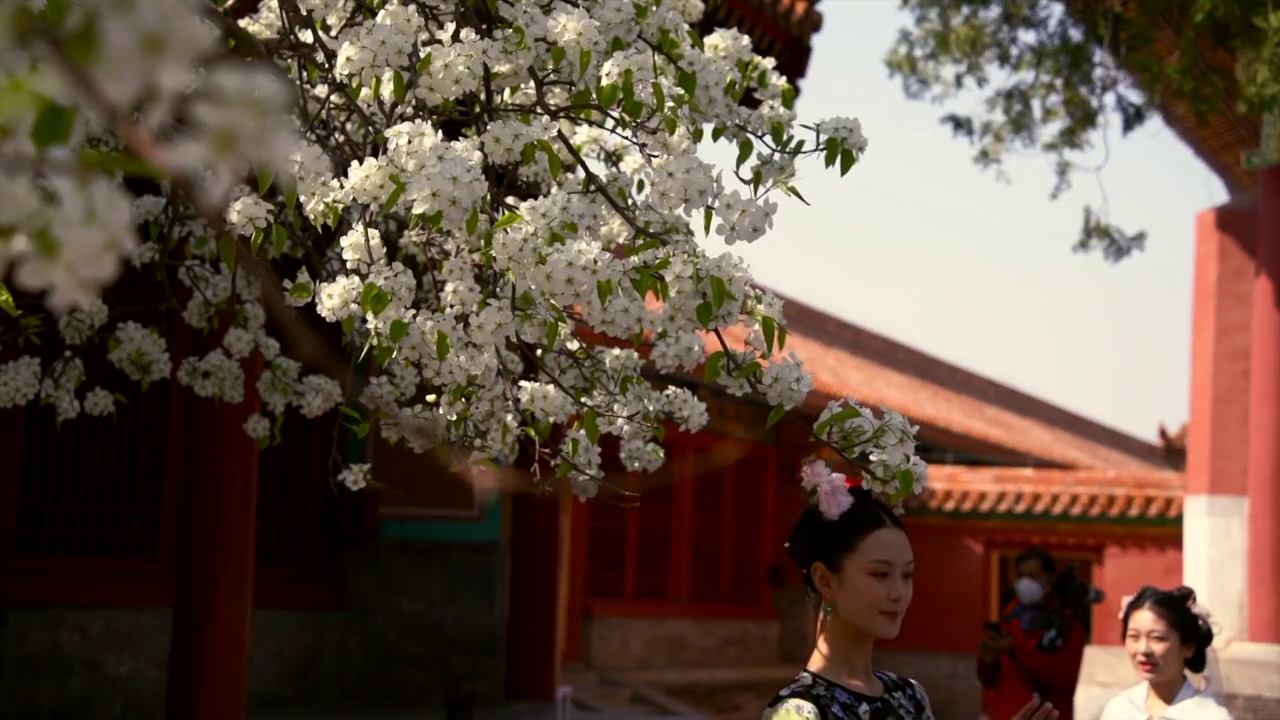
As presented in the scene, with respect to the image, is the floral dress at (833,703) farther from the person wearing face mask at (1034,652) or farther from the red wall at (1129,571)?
the red wall at (1129,571)

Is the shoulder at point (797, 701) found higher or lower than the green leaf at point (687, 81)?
lower

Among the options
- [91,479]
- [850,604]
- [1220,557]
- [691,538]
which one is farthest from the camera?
[691,538]

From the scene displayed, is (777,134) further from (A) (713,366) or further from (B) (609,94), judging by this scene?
Result: (A) (713,366)

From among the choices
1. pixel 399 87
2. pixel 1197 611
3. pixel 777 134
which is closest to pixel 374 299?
pixel 399 87

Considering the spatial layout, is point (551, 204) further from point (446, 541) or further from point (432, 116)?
point (446, 541)

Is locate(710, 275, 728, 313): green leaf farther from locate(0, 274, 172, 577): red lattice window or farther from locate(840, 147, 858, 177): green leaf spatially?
locate(0, 274, 172, 577): red lattice window

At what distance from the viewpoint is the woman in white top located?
5.93m

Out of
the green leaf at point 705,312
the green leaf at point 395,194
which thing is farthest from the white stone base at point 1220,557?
the green leaf at point 395,194

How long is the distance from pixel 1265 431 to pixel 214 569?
6.91 metres

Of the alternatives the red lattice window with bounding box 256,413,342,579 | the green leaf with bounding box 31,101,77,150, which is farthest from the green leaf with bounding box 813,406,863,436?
the red lattice window with bounding box 256,413,342,579

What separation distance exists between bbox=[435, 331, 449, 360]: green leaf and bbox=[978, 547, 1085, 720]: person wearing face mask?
3994 mm

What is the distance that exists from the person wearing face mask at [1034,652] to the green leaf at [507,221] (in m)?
4.06

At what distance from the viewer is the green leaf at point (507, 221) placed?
4.56 metres

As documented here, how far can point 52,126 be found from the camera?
162cm
